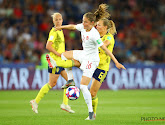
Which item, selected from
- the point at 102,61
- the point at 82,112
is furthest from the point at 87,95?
the point at 82,112

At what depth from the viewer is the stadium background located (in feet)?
53.6

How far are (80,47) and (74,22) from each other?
1.72 meters

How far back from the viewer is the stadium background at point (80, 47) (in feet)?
53.6

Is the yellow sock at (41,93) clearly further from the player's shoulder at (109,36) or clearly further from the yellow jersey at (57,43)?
the player's shoulder at (109,36)

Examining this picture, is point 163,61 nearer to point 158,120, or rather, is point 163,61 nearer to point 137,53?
point 137,53

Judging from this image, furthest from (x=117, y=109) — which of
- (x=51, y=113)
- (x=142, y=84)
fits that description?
(x=142, y=84)

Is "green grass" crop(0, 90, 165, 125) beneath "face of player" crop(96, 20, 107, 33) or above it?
beneath

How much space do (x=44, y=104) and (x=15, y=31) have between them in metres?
8.26

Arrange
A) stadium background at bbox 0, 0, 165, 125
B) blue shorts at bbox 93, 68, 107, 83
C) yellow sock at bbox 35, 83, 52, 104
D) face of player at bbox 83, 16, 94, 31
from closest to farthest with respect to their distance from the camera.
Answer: face of player at bbox 83, 16, 94, 31 < blue shorts at bbox 93, 68, 107, 83 < yellow sock at bbox 35, 83, 52, 104 < stadium background at bbox 0, 0, 165, 125

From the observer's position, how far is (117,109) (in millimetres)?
11695

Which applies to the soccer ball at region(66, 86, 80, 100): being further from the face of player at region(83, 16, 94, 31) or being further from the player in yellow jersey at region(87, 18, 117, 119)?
the face of player at region(83, 16, 94, 31)

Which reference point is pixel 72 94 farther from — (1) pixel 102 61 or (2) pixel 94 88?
(1) pixel 102 61

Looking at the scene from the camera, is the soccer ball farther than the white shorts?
Yes

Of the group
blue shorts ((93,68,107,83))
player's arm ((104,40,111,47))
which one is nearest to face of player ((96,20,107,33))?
player's arm ((104,40,111,47))
